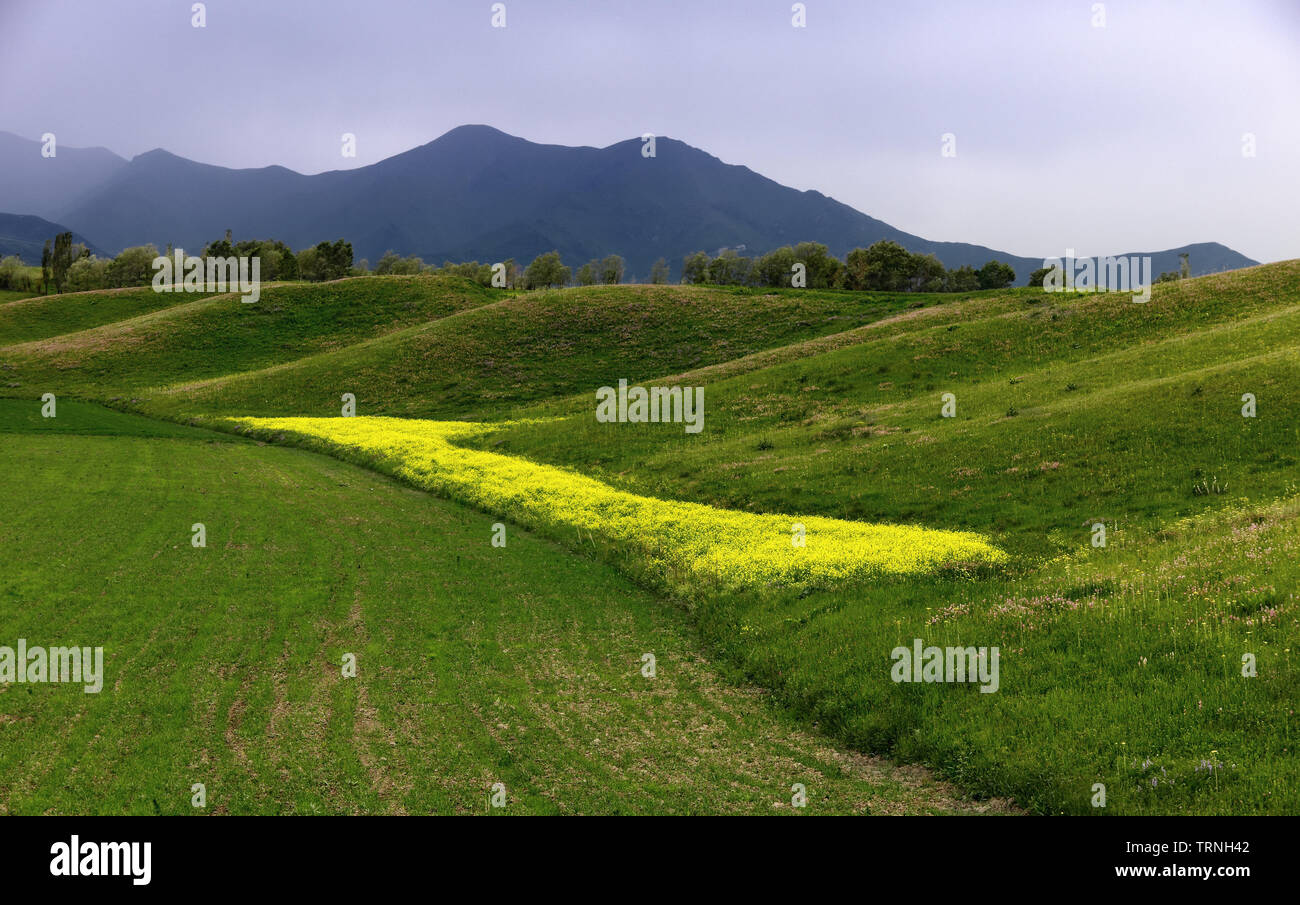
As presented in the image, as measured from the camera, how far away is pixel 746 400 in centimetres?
5894

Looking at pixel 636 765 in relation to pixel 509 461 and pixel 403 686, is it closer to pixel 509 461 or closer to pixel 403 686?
pixel 403 686

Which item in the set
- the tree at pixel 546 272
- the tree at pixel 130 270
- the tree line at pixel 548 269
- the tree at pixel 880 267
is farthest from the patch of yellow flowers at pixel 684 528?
the tree at pixel 130 270

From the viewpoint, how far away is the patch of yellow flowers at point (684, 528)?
23.2 metres

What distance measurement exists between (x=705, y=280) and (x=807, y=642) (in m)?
181

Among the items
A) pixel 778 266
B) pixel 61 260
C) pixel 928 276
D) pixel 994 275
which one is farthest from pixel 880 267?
pixel 61 260

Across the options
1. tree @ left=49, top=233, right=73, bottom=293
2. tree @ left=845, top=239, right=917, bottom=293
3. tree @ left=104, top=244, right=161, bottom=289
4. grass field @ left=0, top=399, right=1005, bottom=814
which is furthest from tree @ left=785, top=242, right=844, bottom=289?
tree @ left=49, top=233, right=73, bottom=293

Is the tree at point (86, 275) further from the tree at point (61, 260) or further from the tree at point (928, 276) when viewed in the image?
the tree at point (928, 276)

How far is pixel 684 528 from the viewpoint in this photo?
30.5 m

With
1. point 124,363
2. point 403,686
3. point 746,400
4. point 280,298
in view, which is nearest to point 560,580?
point 403,686

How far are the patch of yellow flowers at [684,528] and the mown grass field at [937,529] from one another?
0.67m

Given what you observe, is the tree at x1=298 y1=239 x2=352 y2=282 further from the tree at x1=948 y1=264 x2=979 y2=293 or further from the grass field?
the grass field

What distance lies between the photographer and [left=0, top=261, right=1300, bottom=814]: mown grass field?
12297 mm

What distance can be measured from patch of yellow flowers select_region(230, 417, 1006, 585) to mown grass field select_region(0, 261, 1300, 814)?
67cm

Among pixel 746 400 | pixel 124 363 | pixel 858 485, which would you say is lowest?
pixel 858 485
